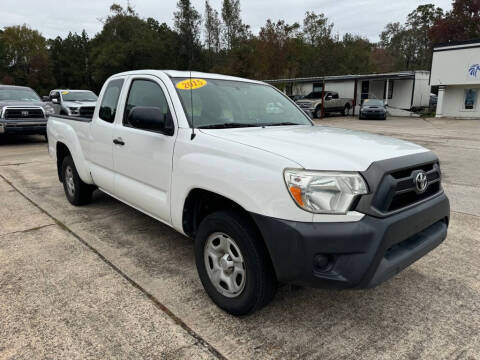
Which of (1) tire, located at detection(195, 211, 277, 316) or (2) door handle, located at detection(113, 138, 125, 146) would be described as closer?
(1) tire, located at detection(195, 211, 277, 316)

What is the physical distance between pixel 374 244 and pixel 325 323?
Answer: 870 millimetres

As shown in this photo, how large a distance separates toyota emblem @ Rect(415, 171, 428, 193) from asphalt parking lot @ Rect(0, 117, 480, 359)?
3.26 feet

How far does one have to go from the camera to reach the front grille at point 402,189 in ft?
7.53

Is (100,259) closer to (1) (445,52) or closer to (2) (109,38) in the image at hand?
(1) (445,52)

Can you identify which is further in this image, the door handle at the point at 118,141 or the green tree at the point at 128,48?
the green tree at the point at 128,48

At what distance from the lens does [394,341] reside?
8.32ft

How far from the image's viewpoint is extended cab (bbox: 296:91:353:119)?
26406 mm

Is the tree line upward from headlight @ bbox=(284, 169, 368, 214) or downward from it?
upward

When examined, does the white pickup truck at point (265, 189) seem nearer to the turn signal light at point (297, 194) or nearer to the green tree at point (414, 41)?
the turn signal light at point (297, 194)

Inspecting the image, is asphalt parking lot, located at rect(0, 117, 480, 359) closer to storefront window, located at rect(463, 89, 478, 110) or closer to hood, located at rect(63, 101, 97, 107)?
hood, located at rect(63, 101, 97, 107)

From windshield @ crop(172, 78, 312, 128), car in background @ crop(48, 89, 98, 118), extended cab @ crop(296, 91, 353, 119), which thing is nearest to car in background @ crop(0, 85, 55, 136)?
car in background @ crop(48, 89, 98, 118)

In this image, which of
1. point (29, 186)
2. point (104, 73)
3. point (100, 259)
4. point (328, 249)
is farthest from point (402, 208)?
point (104, 73)

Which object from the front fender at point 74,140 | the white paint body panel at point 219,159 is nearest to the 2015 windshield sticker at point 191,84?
the white paint body panel at point 219,159

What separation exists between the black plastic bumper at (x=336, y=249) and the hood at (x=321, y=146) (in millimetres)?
362
